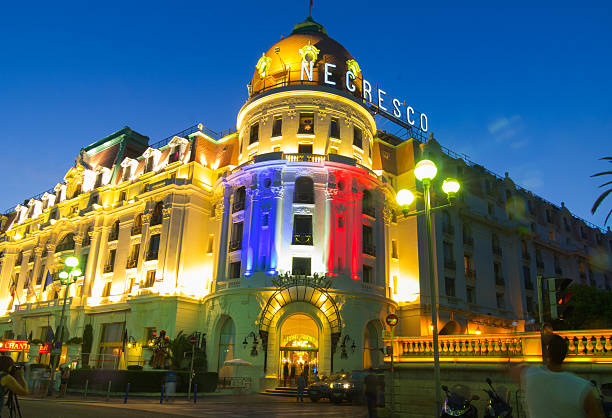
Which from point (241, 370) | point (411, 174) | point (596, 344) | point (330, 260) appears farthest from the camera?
point (411, 174)

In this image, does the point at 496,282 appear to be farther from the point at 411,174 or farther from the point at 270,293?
the point at 270,293

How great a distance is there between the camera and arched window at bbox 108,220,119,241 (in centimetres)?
4757

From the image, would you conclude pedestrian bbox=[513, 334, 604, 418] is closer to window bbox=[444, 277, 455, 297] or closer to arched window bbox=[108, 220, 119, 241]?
window bbox=[444, 277, 455, 297]

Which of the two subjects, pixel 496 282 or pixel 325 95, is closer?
pixel 325 95

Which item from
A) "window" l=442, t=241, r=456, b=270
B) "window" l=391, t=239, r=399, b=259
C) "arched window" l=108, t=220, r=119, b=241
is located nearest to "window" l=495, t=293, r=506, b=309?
"window" l=442, t=241, r=456, b=270

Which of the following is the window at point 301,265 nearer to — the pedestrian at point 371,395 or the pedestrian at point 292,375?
the pedestrian at point 292,375

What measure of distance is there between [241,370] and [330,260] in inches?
382

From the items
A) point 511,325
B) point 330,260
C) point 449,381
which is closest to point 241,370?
point 330,260

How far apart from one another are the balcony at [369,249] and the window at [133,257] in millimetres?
21143

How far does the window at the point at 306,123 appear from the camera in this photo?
38.7 m

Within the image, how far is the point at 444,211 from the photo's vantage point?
4384cm

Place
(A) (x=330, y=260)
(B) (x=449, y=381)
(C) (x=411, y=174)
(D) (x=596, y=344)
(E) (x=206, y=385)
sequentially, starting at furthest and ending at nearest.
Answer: (C) (x=411, y=174) → (A) (x=330, y=260) → (E) (x=206, y=385) → (B) (x=449, y=381) → (D) (x=596, y=344)

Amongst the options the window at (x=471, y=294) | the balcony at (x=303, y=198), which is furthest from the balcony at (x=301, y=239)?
the window at (x=471, y=294)

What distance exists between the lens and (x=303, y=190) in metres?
36.9
